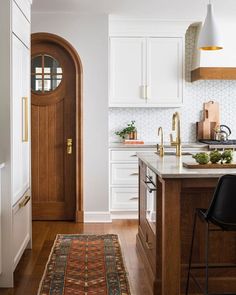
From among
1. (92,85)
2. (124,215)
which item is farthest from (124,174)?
(92,85)

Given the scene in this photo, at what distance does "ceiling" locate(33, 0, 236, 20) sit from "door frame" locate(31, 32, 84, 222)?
326 mm

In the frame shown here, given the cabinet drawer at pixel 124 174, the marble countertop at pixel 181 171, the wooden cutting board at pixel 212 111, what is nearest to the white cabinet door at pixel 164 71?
the wooden cutting board at pixel 212 111

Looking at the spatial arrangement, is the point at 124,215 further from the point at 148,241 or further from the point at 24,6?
the point at 24,6

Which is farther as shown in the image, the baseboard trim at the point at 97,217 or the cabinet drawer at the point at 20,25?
the baseboard trim at the point at 97,217

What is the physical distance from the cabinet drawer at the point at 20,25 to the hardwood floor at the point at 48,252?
193 centimetres

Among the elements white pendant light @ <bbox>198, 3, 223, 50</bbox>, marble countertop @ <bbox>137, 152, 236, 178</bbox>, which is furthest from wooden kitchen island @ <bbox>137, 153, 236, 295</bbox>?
white pendant light @ <bbox>198, 3, 223, 50</bbox>

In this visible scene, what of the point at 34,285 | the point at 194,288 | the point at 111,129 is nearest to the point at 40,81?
the point at 111,129

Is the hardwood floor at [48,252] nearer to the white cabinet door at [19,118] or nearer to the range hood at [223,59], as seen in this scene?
the white cabinet door at [19,118]

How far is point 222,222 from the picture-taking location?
3.09m

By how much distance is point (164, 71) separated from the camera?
6.65 meters

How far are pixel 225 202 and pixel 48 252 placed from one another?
2309 mm

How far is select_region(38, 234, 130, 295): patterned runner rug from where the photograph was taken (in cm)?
380

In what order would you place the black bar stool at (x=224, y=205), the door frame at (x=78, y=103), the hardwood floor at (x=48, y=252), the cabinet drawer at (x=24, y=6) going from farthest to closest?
the door frame at (x=78, y=103), the cabinet drawer at (x=24, y=6), the hardwood floor at (x=48, y=252), the black bar stool at (x=224, y=205)

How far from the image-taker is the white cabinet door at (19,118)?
408 centimetres
